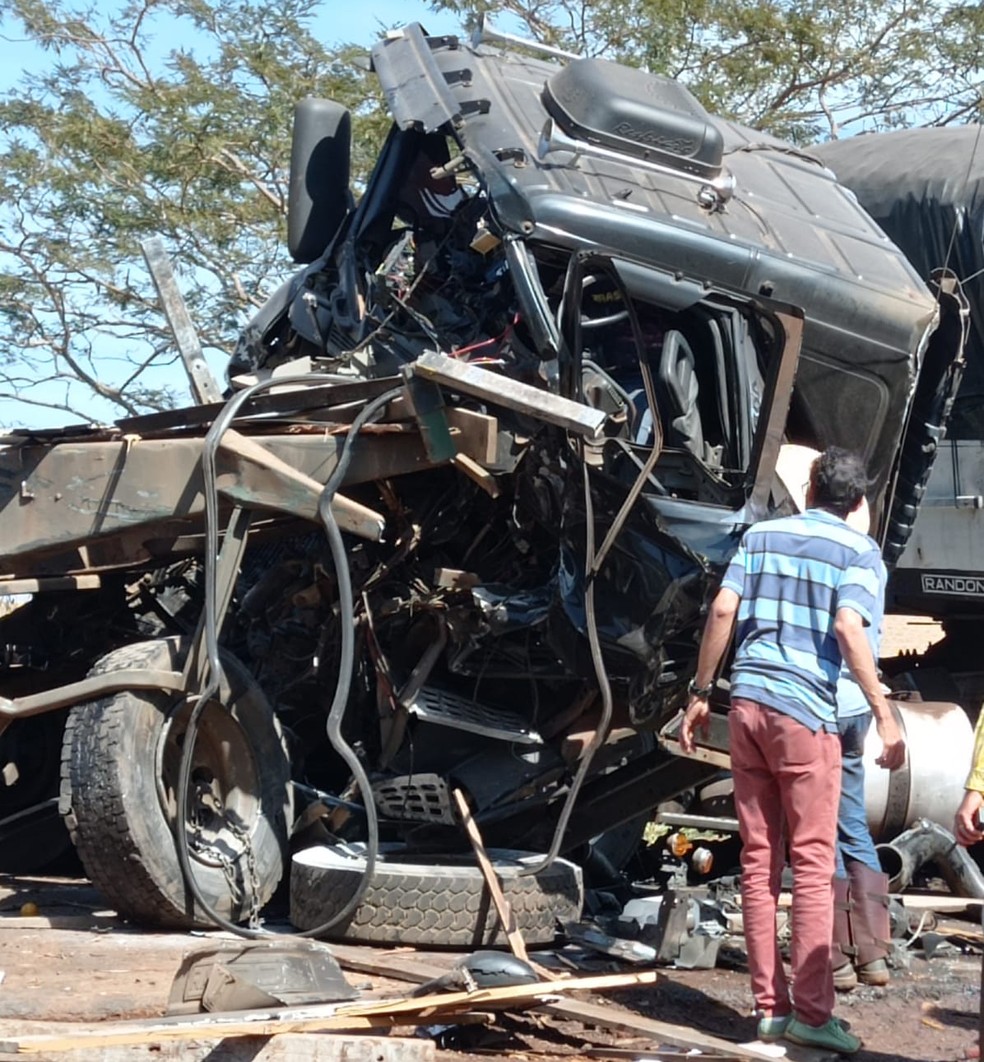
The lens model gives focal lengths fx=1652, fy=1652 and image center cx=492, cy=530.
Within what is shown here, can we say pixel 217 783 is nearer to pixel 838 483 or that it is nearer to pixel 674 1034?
pixel 674 1034

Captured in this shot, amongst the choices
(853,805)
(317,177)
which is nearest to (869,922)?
(853,805)

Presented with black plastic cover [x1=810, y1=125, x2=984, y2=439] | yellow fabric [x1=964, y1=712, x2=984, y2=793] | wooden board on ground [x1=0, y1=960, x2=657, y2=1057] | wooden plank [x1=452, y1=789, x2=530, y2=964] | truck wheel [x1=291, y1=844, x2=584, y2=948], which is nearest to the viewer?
wooden board on ground [x1=0, y1=960, x2=657, y2=1057]

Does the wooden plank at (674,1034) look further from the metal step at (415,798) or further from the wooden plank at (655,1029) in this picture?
the metal step at (415,798)

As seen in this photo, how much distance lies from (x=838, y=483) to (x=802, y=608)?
1.16ft

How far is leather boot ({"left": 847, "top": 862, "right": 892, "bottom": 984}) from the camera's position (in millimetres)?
4980

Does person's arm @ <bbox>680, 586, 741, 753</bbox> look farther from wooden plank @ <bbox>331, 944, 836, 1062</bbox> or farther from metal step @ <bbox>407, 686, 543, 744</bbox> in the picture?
metal step @ <bbox>407, 686, 543, 744</bbox>

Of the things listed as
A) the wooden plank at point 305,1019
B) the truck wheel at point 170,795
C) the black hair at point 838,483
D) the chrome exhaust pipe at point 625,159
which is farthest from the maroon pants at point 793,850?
the chrome exhaust pipe at point 625,159

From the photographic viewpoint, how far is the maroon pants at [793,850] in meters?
4.14

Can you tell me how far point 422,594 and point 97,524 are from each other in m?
1.11

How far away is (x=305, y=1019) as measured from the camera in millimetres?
3795

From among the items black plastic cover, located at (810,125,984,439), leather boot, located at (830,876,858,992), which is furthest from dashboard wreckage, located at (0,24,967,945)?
black plastic cover, located at (810,125,984,439)

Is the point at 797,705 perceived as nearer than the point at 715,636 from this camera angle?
Yes

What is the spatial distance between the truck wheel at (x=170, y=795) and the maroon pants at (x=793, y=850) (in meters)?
1.87

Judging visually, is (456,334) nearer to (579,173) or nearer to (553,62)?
(579,173)
